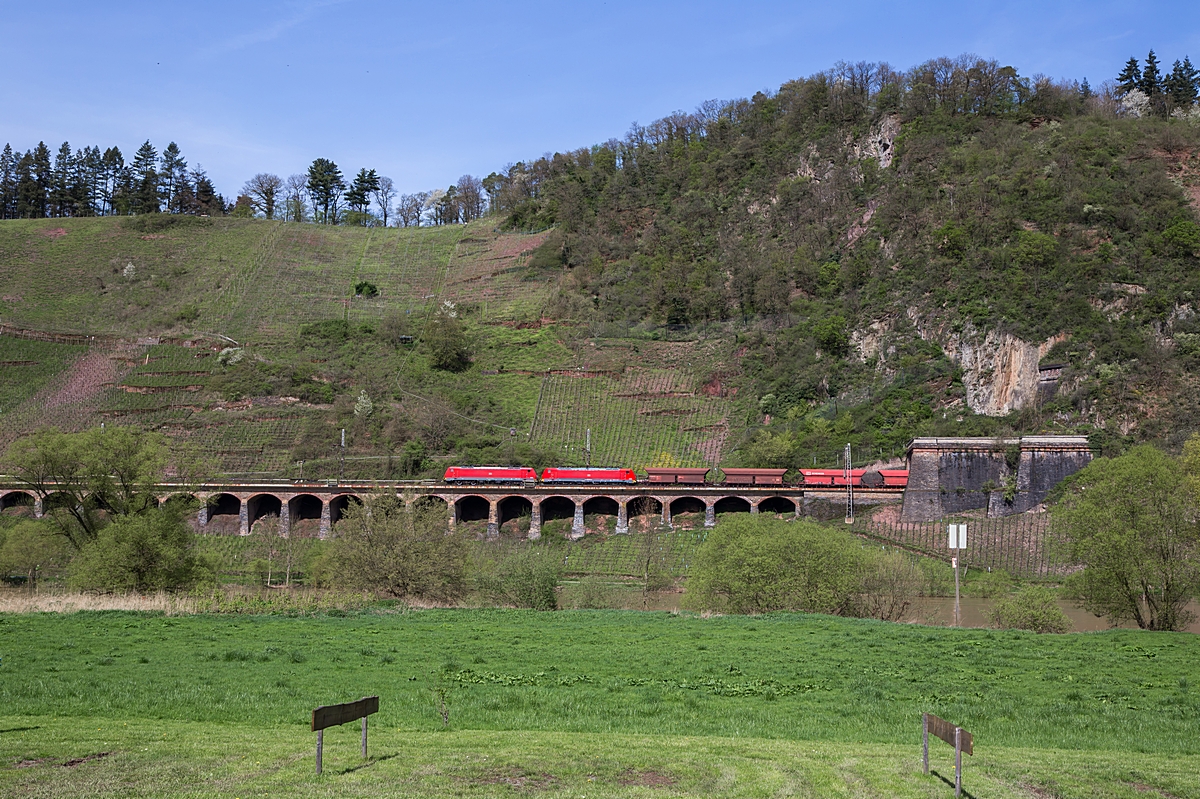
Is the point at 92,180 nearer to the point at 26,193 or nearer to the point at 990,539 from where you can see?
the point at 26,193

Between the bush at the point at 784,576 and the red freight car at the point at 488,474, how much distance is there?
4261 centimetres

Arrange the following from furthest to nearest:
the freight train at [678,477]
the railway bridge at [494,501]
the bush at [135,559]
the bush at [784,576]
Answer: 1. the railway bridge at [494,501]
2. the freight train at [678,477]
3. the bush at [135,559]
4. the bush at [784,576]

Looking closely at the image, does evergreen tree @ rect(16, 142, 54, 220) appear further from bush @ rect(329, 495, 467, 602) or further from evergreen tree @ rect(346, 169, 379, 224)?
bush @ rect(329, 495, 467, 602)

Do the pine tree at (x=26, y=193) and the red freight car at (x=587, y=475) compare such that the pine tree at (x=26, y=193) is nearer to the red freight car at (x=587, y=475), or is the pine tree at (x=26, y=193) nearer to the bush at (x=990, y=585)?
the red freight car at (x=587, y=475)

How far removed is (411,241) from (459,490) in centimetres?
9203

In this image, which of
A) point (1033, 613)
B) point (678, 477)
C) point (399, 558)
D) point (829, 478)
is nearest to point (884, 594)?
point (1033, 613)

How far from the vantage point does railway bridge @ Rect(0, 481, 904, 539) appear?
8069 cm

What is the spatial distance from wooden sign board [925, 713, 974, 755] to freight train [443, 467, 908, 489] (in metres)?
68.2

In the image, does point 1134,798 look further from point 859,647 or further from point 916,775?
point 859,647

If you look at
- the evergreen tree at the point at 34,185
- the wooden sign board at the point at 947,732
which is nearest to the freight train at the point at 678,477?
the wooden sign board at the point at 947,732

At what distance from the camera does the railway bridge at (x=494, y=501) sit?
8069 cm

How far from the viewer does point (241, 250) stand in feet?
504

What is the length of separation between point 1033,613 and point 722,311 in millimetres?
82589

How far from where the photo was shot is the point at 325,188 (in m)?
190
